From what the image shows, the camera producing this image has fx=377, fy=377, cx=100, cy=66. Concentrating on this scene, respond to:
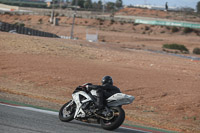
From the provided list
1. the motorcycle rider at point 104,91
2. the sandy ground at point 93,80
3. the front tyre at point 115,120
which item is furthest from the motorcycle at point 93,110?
the sandy ground at point 93,80

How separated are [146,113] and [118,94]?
6.82 m

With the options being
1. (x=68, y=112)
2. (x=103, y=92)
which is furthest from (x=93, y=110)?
(x=68, y=112)

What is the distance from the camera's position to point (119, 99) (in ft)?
30.3

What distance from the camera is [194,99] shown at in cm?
1878

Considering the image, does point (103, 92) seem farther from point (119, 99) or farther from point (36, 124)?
point (36, 124)

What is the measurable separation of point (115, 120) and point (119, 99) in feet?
1.74

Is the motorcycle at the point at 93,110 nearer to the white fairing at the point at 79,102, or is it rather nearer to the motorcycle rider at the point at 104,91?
the white fairing at the point at 79,102

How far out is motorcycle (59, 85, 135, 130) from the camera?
9.15 m

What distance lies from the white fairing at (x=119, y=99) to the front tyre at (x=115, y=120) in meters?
0.18

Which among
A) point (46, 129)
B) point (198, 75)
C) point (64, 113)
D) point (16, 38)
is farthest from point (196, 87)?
point (16, 38)

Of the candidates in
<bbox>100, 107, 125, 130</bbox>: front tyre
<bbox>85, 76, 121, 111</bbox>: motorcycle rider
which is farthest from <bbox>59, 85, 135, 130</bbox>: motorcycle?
<bbox>85, 76, 121, 111</bbox>: motorcycle rider

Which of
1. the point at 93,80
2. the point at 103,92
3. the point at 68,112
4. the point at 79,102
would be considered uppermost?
the point at 103,92

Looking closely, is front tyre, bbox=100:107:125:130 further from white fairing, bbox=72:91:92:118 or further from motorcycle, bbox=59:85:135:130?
white fairing, bbox=72:91:92:118

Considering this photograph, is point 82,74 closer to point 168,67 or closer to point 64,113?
point 168,67
